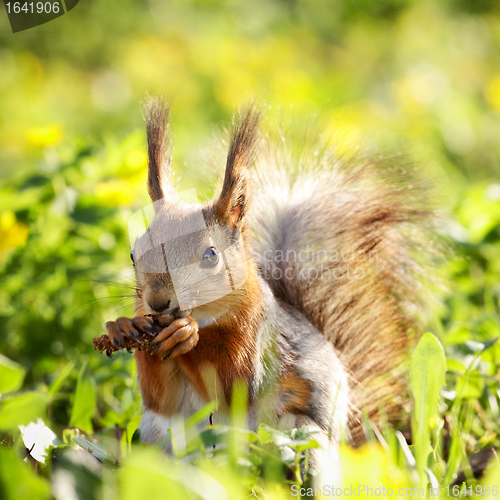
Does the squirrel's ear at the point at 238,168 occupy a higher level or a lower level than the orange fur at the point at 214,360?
higher

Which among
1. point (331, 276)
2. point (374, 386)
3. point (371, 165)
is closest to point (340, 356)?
point (374, 386)

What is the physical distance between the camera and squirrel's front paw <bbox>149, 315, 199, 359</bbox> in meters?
1.14

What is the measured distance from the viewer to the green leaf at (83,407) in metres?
1.37

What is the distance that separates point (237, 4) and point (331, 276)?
15.6 ft

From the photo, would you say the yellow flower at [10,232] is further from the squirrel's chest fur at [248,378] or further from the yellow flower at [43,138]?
the squirrel's chest fur at [248,378]

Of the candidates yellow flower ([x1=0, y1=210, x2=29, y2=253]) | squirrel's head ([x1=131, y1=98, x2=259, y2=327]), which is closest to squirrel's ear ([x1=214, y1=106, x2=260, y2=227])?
squirrel's head ([x1=131, y1=98, x2=259, y2=327])

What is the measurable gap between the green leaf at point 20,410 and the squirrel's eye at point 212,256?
18.6 inches

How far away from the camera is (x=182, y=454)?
931mm

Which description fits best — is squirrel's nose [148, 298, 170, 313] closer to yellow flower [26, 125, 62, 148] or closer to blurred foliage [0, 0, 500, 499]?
blurred foliage [0, 0, 500, 499]

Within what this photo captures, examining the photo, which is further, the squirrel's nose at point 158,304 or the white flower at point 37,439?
the squirrel's nose at point 158,304

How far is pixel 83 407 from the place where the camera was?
137cm

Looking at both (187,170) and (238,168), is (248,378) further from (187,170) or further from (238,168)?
(187,170)

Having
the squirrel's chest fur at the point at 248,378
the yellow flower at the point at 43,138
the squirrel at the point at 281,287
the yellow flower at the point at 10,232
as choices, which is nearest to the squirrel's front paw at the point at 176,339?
the squirrel at the point at 281,287

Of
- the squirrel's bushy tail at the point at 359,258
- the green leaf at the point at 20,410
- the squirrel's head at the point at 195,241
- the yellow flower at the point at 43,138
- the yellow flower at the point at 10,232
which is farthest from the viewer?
the yellow flower at the point at 43,138
